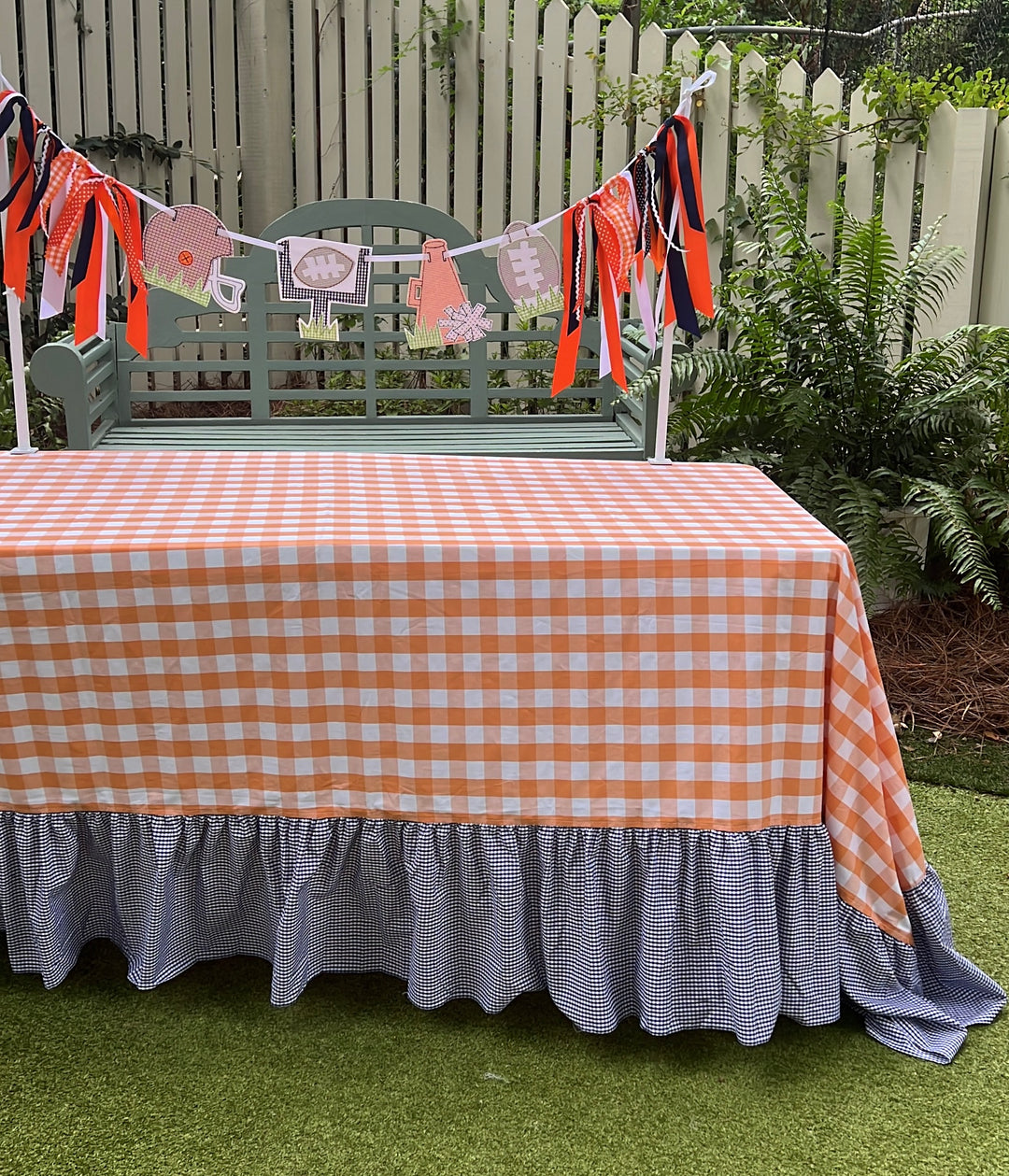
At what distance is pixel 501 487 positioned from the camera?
2.08m

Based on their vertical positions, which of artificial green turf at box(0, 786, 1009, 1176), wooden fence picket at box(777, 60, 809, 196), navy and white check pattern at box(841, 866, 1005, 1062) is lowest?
artificial green turf at box(0, 786, 1009, 1176)

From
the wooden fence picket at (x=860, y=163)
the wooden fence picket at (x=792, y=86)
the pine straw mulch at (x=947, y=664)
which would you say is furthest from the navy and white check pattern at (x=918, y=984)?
the wooden fence picket at (x=792, y=86)

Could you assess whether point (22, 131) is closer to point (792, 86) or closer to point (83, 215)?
point (83, 215)

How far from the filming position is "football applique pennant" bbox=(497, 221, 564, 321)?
8.63 feet

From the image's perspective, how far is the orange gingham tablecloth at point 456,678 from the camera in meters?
1.70

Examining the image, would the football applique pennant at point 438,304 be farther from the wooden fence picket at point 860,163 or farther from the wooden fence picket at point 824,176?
the wooden fence picket at point 860,163

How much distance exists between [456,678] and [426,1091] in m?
0.60

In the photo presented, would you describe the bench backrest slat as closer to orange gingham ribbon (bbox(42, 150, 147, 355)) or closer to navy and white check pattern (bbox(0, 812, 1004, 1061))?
orange gingham ribbon (bbox(42, 150, 147, 355))

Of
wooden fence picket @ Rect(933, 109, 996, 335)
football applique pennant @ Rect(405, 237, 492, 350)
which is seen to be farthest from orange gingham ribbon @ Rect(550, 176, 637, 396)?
wooden fence picket @ Rect(933, 109, 996, 335)

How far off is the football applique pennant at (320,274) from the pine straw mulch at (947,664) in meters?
1.79

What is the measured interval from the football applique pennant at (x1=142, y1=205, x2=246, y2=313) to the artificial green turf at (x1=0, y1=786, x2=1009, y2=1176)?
58.0 inches

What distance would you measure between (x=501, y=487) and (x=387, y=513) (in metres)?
0.29

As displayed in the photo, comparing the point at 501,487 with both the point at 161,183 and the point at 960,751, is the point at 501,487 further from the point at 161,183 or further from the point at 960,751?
the point at 161,183

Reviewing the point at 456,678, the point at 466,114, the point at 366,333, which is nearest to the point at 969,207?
the point at 466,114
